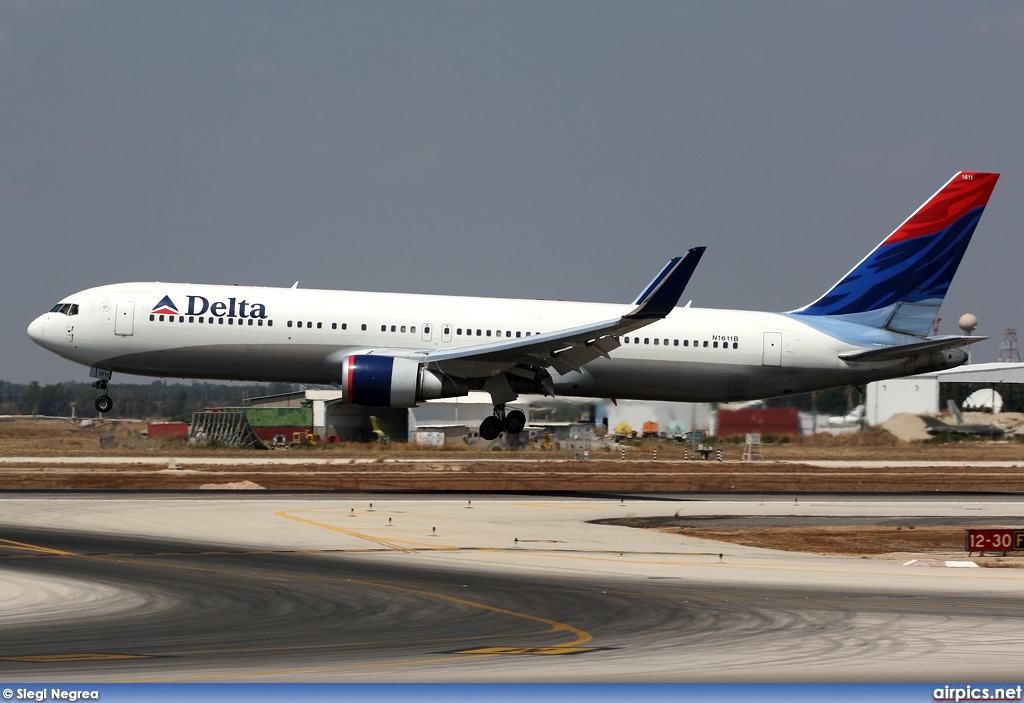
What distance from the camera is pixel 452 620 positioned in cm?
1490

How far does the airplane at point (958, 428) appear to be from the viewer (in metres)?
65.2

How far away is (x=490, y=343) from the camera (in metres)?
35.7

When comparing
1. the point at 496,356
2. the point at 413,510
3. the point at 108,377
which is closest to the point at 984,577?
the point at 413,510

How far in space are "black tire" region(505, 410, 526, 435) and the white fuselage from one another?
68.0 inches

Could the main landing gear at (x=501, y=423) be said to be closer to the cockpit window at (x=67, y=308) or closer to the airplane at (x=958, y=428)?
the cockpit window at (x=67, y=308)

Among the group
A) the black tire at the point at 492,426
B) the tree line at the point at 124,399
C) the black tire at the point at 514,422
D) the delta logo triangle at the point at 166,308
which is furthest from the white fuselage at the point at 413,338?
the tree line at the point at 124,399

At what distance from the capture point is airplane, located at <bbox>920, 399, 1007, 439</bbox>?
2566 inches

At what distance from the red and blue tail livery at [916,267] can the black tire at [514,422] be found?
1003cm

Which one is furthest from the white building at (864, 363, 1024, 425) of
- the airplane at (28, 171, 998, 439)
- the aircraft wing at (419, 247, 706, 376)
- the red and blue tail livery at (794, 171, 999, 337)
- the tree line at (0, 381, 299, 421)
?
the tree line at (0, 381, 299, 421)

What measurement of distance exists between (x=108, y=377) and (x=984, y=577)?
84.7 ft

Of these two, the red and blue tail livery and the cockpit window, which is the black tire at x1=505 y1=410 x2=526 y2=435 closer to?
the red and blue tail livery

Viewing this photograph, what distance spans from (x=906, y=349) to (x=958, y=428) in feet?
106

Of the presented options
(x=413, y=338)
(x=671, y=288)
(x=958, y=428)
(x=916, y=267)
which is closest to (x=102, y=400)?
(x=413, y=338)

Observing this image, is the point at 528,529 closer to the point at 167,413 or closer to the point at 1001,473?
the point at 1001,473
